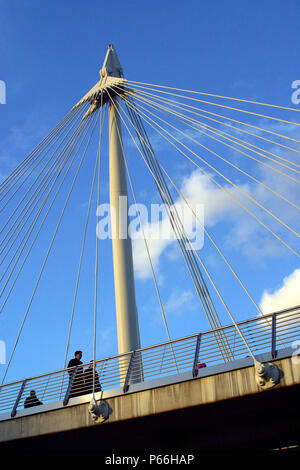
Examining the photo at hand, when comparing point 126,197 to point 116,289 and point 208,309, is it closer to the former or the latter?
point 116,289

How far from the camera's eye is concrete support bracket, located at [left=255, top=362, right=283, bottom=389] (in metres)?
9.42

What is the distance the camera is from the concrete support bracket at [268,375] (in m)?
9.42

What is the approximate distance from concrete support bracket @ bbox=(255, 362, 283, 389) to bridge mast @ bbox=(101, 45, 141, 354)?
6.21 meters

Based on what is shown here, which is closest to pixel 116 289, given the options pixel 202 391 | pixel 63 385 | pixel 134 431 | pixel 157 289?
pixel 157 289

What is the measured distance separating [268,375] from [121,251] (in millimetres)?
7794

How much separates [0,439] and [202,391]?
18.0ft

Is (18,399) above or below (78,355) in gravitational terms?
below

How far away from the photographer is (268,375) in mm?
9469

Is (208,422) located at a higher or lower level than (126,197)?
lower

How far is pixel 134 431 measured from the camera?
1170 cm

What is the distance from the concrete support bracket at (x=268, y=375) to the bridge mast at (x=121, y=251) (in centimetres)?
621

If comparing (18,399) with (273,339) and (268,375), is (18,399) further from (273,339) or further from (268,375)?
(268,375)

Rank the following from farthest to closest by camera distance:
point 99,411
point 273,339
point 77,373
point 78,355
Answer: point 78,355 → point 77,373 → point 99,411 → point 273,339

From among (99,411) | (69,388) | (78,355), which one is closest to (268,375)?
(99,411)
